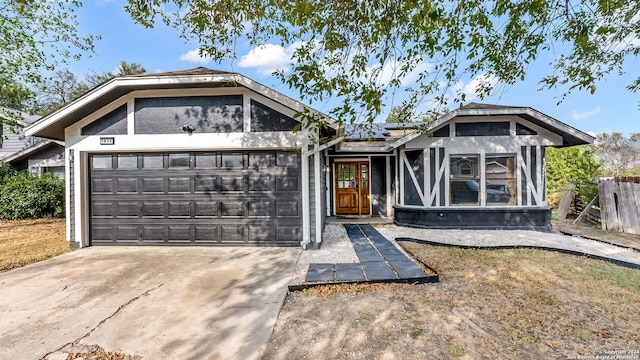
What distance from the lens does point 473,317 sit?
2.83m

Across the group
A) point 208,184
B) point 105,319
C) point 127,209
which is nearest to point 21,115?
point 127,209

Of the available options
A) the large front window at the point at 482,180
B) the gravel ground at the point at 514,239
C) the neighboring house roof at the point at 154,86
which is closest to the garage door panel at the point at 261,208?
the neighboring house roof at the point at 154,86

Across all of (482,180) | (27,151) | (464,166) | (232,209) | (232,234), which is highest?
(27,151)

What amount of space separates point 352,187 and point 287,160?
4626mm

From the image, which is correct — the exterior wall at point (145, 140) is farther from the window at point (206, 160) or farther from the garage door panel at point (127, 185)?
the garage door panel at point (127, 185)

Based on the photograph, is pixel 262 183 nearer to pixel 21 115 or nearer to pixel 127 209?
pixel 127 209

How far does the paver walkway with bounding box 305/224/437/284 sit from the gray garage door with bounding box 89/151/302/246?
153 cm

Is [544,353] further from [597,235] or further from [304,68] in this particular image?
[597,235]

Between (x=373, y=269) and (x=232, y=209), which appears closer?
(x=373, y=269)

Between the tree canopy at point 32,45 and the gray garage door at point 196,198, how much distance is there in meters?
3.03

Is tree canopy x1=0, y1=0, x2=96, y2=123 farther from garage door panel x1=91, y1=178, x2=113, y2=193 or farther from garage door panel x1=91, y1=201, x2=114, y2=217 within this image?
garage door panel x1=91, y1=201, x2=114, y2=217

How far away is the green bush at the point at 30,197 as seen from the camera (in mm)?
9242

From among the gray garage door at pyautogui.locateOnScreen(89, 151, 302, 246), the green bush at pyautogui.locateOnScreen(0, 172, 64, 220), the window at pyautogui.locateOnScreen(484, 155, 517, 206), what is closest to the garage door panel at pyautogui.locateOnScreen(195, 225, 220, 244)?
the gray garage door at pyautogui.locateOnScreen(89, 151, 302, 246)

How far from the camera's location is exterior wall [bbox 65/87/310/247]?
17.9 ft
